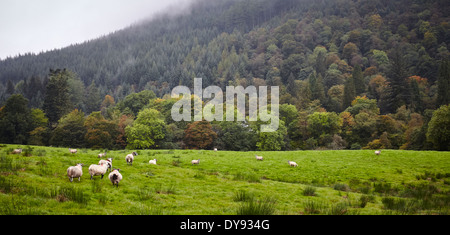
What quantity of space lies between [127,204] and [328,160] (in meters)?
26.1

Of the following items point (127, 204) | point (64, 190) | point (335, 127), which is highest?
point (64, 190)

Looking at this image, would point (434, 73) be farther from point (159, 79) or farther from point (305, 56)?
point (159, 79)

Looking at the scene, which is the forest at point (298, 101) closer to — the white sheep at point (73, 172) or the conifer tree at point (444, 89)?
the conifer tree at point (444, 89)

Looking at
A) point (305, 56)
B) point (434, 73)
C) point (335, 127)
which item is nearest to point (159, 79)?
point (305, 56)

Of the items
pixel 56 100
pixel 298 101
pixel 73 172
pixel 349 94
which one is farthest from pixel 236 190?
pixel 349 94

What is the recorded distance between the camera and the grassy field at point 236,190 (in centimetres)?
804

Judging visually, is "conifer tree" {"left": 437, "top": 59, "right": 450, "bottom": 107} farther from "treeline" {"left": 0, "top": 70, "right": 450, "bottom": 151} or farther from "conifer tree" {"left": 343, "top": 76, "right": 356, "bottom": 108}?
"conifer tree" {"left": 343, "top": 76, "right": 356, "bottom": 108}

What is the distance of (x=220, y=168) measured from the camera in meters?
22.5

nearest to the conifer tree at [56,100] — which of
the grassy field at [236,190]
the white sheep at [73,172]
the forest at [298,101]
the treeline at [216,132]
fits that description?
the forest at [298,101]

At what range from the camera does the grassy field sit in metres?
8.04

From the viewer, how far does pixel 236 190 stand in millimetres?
13164

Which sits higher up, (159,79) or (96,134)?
(159,79)

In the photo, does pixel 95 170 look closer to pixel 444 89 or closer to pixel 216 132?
pixel 216 132
